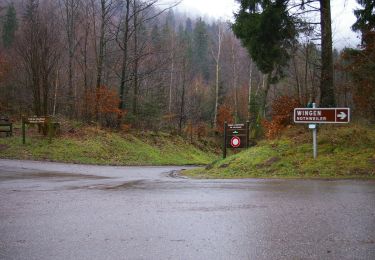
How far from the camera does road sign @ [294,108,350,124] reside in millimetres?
13695

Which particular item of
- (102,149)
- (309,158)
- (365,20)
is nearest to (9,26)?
(102,149)

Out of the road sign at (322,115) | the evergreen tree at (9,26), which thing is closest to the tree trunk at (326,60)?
the road sign at (322,115)

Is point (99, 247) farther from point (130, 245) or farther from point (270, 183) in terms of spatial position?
point (270, 183)

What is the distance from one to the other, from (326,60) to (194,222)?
1177cm

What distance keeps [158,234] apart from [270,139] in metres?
11.9

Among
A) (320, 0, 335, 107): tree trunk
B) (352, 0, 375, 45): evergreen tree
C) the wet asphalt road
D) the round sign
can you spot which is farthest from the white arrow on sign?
(352, 0, 375, 45): evergreen tree

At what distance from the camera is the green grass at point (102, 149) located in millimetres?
23016

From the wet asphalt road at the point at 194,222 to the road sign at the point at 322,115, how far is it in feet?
11.5

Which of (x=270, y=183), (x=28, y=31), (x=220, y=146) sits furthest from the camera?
(x=220, y=146)

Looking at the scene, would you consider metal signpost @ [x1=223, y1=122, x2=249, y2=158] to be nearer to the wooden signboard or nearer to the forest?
the forest

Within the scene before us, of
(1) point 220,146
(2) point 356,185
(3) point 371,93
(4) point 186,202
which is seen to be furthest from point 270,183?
(1) point 220,146

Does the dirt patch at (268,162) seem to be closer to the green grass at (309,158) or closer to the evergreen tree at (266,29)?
the green grass at (309,158)

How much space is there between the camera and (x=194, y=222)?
6.86 metres

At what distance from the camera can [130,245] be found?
568 centimetres
